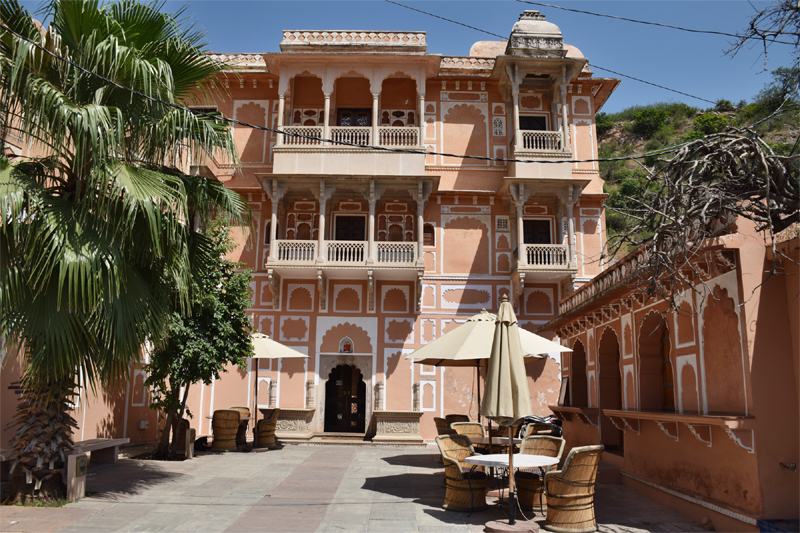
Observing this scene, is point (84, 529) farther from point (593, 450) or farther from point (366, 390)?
point (366, 390)

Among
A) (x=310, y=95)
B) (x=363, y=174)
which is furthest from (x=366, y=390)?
(x=310, y=95)

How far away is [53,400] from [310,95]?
16.1 metres

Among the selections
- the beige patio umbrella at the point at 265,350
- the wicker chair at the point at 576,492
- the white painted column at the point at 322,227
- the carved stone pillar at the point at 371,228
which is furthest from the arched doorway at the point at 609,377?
the white painted column at the point at 322,227

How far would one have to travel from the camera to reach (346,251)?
66.2ft

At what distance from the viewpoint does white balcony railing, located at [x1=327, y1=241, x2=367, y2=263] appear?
2000 cm

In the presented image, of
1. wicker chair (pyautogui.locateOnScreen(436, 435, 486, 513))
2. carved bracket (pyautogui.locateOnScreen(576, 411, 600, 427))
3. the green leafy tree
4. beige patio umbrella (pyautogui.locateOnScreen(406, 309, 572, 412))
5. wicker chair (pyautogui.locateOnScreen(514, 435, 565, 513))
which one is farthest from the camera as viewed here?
carved bracket (pyautogui.locateOnScreen(576, 411, 600, 427))

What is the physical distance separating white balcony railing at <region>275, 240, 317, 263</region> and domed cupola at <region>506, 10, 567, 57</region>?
9.14 meters

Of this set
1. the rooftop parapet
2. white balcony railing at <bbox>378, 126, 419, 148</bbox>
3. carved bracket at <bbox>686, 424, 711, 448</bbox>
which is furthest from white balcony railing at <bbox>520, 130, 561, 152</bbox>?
carved bracket at <bbox>686, 424, 711, 448</bbox>

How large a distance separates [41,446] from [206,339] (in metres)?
5.27

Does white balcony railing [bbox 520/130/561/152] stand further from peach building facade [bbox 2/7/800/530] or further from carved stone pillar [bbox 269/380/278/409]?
carved stone pillar [bbox 269/380/278/409]

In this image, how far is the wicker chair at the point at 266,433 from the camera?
15711 millimetres

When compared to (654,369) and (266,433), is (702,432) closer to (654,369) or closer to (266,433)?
(654,369)

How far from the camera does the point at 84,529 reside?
22.9 ft

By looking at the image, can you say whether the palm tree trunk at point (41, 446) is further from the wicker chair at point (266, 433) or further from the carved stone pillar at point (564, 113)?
the carved stone pillar at point (564, 113)
